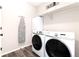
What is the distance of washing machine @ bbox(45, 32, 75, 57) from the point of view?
94 cm

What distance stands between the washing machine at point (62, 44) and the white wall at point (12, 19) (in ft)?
3.76

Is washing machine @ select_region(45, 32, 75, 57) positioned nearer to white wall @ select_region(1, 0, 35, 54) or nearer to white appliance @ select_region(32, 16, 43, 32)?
A: white appliance @ select_region(32, 16, 43, 32)

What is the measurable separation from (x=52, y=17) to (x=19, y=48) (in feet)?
4.26

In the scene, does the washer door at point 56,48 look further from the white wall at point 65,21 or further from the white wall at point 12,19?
the white wall at point 12,19

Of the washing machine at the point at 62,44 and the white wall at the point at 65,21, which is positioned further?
the white wall at the point at 65,21

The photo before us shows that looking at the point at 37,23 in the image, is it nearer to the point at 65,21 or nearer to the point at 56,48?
the point at 65,21

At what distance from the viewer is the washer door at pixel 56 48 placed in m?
0.97

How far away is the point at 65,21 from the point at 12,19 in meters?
1.34

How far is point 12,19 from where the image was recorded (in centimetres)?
200

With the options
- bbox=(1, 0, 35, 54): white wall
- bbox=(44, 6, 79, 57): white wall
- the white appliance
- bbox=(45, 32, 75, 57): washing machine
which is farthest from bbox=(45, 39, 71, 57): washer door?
bbox=(1, 0, 35, 54): white wall

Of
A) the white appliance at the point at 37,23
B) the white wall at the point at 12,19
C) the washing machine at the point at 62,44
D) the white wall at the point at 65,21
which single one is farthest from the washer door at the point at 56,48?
the white wall at the point at 12,19

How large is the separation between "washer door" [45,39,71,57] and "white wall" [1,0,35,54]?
1124 millimetres

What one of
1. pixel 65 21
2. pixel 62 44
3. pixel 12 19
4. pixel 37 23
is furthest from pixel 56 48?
pixel 12 19

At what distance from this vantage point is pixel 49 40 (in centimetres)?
125
